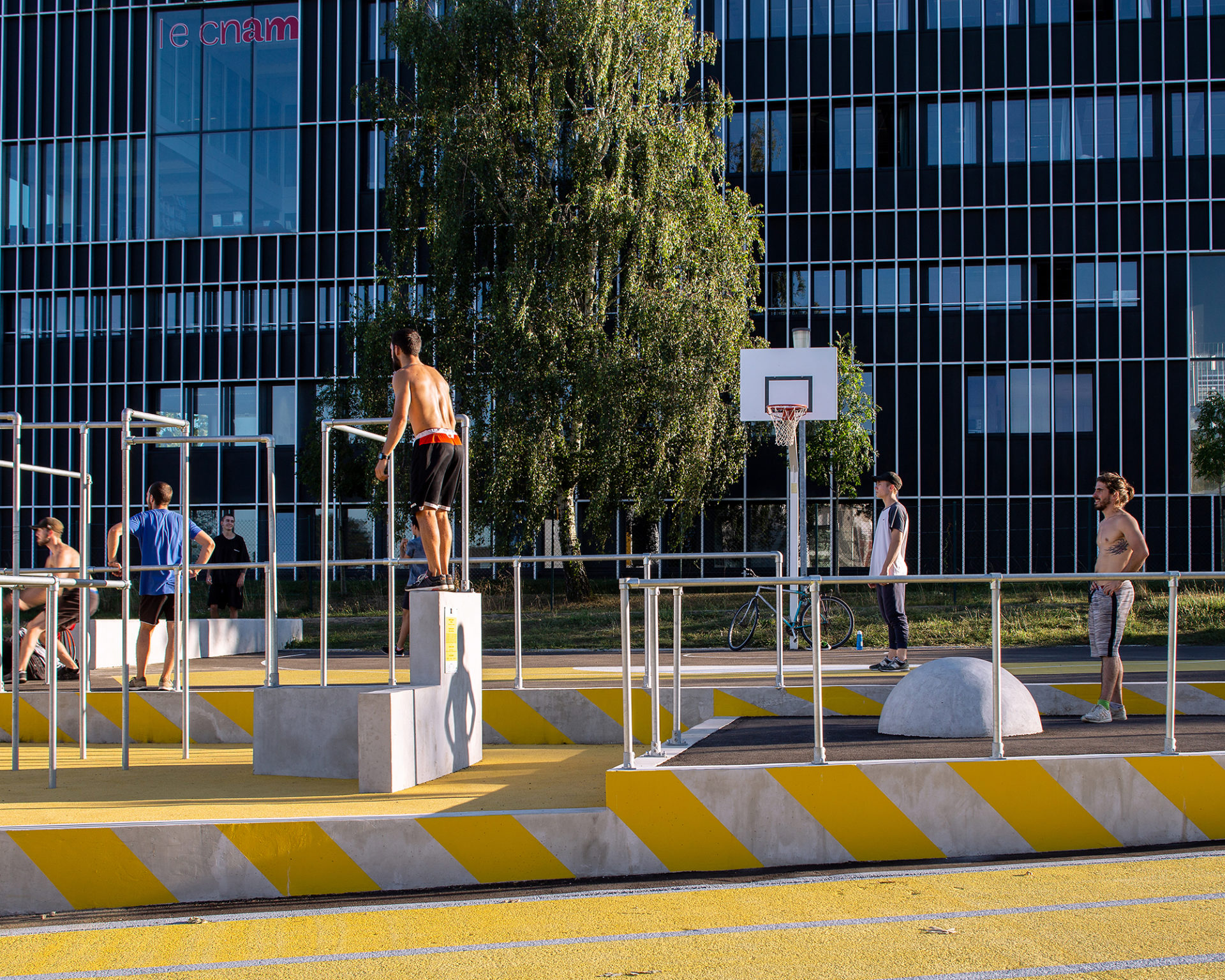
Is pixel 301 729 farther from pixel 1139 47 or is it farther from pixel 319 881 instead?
pixel 1139 47

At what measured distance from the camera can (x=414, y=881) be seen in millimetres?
5762

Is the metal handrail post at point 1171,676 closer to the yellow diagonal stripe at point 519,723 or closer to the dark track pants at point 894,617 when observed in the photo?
the dark track pants at point 894,617

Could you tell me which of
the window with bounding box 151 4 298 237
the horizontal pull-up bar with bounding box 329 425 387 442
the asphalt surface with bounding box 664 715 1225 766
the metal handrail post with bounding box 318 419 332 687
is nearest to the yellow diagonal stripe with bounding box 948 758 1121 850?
the asphalt surface with bounding box 664 715 1225 766

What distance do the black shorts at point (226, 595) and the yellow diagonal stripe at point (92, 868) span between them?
12.6m

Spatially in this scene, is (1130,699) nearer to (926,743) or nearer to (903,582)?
(926,743)

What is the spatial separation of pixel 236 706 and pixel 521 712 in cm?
237

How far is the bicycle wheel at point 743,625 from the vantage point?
651 inches

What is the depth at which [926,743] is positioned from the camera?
7.11 meters

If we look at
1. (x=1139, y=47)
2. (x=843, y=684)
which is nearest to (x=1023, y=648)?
(x=843, y=684)

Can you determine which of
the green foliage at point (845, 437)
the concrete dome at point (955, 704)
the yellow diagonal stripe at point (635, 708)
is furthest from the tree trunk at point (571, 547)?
the concrete dome at point (955, 704)

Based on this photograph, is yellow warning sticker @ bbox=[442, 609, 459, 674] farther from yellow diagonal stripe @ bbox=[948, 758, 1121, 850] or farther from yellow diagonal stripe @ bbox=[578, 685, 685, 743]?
yellow diagonal stripe @ bbox=[948, 758, 1121, 850]

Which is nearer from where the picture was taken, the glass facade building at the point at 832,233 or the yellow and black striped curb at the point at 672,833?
the yellow and black striped curb at the point at 672,833

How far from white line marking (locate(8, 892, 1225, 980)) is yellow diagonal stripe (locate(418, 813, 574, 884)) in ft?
3.59

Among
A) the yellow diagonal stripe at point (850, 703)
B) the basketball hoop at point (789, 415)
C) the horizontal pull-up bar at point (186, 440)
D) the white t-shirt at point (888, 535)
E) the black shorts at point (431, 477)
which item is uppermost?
the basketball hoop at point (789, 415)
